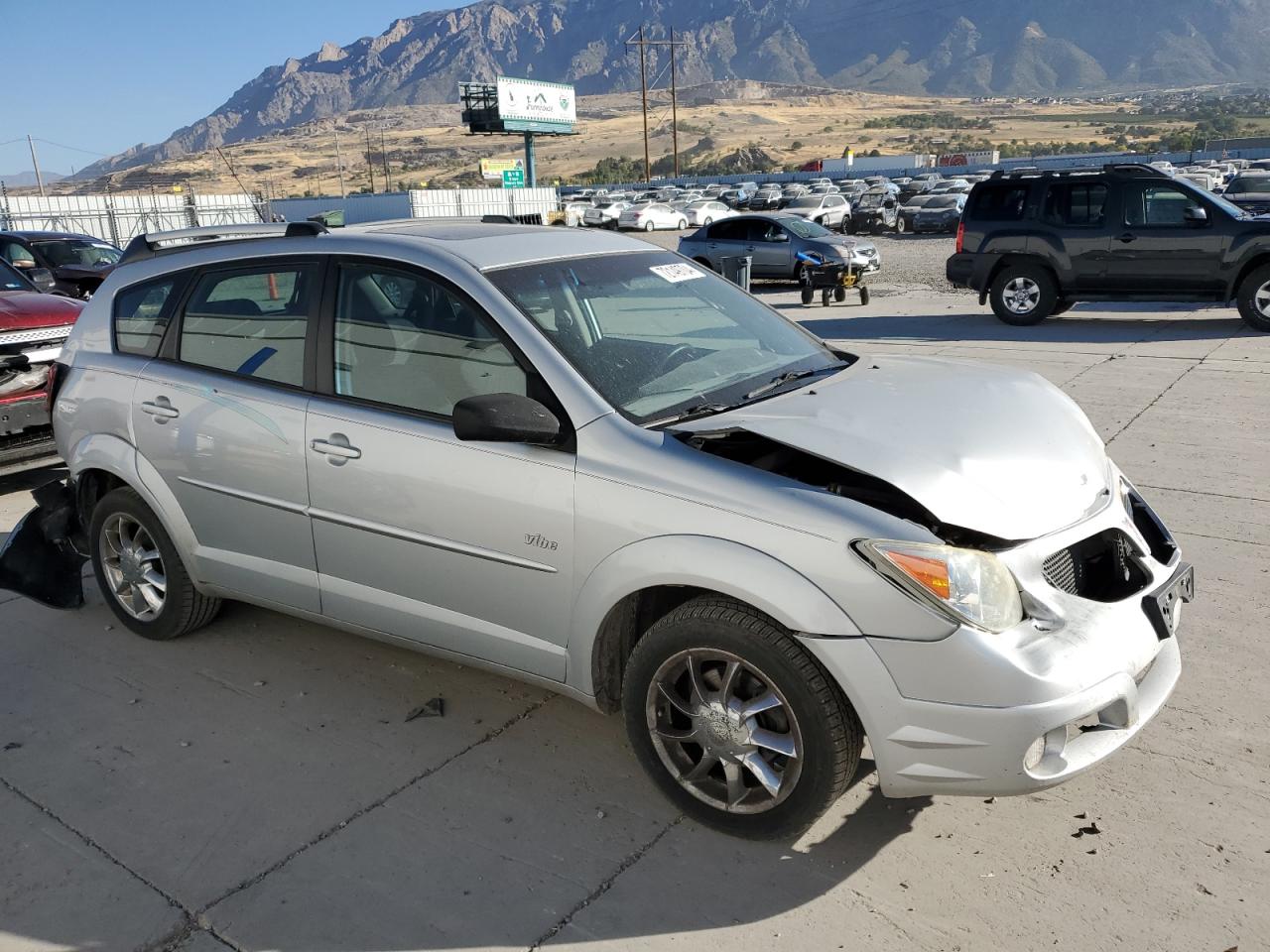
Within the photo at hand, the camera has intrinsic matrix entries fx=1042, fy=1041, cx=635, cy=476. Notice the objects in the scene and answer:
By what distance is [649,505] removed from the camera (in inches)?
119

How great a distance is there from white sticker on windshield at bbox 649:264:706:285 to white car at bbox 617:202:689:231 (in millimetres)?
39002

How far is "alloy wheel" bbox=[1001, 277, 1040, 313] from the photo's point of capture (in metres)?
13.3

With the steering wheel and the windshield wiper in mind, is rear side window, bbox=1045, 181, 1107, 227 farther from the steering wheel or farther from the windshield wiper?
the steering wheel

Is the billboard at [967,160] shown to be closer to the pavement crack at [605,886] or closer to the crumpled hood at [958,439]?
the crumpled hood at [958,439]

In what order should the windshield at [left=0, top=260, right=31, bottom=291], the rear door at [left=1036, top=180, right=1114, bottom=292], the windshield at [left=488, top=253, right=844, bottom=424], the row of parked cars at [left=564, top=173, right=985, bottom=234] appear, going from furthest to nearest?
1. the row of parked cars at [left=564, top=173, right=985, bottom=234]
2. the rear door at [left=1036, top=180, right=1114, bottom=292]
3. the windshield at [left=0, top=260, right=31, bottom=291]
4. the windshield at [left=488, top=253, right=844, bottom=424]

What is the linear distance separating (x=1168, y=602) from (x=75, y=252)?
16.4 m

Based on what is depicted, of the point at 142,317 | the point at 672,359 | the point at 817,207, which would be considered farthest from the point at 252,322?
the point at 817,207

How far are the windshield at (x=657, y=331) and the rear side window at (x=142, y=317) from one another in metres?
1.77

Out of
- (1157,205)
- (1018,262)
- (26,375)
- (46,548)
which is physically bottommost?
(46,548)

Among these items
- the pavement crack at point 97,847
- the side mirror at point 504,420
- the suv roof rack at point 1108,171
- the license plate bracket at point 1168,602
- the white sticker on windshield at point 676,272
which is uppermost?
the suv roof rack at point 1108,171

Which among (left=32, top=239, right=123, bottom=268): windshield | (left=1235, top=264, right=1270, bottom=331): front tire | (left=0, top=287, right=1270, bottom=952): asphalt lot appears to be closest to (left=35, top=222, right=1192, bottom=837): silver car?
(left=0, top=287, right=1270, bottom=952): asphalt lot

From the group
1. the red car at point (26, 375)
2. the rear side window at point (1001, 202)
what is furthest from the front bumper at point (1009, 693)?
the rear side window at point (1001, 202)

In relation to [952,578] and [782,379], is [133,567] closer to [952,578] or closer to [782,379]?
[782,379]

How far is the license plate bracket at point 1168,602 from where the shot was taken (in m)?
3.02
